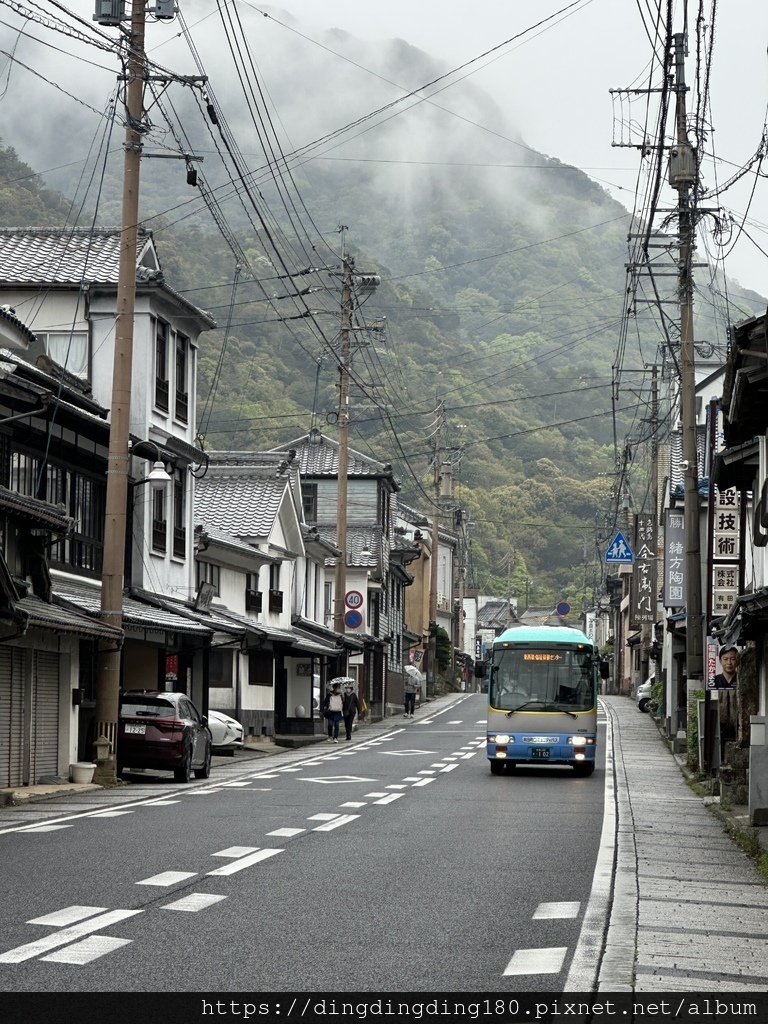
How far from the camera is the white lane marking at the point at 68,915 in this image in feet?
30.2

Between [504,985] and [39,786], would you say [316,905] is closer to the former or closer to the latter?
[504,985]

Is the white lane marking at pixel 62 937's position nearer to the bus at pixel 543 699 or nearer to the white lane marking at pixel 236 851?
the white lane marking at pixel 236 851

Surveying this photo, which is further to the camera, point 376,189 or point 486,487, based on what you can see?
point 376,189

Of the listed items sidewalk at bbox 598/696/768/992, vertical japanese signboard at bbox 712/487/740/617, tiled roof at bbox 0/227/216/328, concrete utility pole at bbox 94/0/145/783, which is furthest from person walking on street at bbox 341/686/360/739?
sidewalk at bbox 598/696/768/992

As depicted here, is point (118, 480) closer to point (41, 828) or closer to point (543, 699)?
point (41, 828)

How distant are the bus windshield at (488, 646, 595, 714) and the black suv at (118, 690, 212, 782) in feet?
22.1

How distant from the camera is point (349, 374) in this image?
4300 centimetres

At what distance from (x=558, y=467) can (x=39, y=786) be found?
69.1 meters

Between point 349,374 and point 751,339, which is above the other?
point 349,374

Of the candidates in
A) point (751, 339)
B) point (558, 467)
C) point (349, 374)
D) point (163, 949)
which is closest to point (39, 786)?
point (751, 339)

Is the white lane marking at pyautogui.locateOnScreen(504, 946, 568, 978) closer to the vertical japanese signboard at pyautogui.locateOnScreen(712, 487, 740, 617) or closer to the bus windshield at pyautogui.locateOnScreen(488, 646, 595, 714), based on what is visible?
the vertical japanese signboard at pyautogui.locateOnScreen(712, 487, 740, 617)

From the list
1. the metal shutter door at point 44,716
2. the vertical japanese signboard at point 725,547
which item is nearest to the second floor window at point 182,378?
the metal shutter door at point 44,716

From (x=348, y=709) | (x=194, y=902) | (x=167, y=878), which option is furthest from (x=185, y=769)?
(x=348, y=709)

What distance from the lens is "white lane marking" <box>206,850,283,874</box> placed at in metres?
12.3
